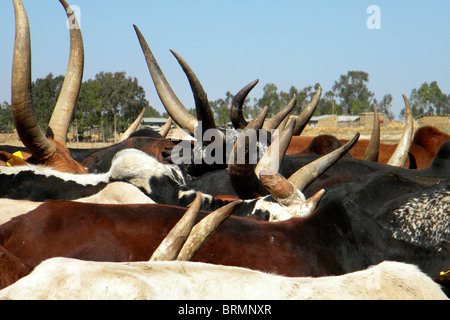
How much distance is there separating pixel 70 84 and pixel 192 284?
11.0ft

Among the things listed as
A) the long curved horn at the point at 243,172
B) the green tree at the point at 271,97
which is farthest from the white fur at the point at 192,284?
the green tree at the point at 271,97

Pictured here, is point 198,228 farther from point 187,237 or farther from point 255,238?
point 255,238

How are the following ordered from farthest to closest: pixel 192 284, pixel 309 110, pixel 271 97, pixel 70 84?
pixel 271 97
pixel 309 110
pixel 70 84
pixel 192 284

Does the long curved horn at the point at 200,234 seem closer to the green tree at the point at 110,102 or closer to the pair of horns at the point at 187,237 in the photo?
the pair of horns at the point at 187,237

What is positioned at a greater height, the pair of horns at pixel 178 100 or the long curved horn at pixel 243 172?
the pair of horns at pixel 178 100

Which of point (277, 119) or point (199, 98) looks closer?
point (199, 98)

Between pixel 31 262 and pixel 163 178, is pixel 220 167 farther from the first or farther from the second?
pixel 31 262

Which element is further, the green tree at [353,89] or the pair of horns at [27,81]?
the green tree at [353,89]

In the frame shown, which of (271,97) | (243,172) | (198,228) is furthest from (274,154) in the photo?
(271,97)

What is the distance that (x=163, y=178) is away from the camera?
3.31 metres

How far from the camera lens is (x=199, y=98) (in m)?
4.39

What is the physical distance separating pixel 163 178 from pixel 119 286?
1.98 m

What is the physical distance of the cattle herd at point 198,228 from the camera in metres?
1.44

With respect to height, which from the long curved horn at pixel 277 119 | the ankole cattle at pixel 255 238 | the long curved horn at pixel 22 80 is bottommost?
the ankole cattle at pixel 255 238
